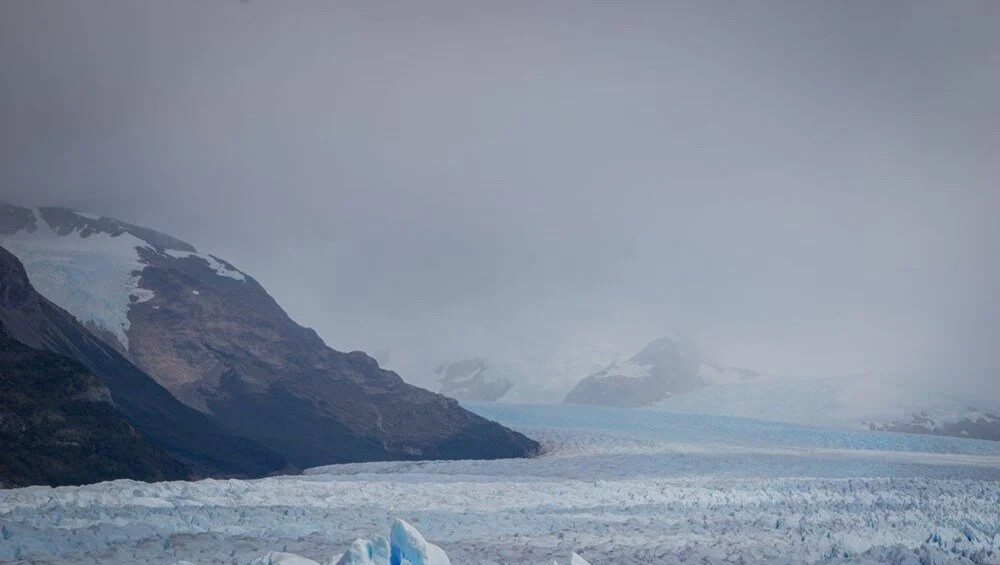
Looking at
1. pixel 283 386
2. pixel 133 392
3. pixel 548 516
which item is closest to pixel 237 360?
pixel 283 386

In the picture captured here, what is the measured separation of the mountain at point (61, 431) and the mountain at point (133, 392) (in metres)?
2.05

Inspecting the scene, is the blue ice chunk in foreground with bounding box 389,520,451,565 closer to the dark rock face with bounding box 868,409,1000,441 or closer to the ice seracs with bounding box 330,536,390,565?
the ice seracs with bounding box 330,536,390,565

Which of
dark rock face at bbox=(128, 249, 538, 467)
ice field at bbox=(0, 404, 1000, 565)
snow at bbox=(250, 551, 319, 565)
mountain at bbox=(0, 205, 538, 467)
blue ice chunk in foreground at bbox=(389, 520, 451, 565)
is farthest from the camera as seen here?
dark rock face at bbox=(128, 249, 538, 467)

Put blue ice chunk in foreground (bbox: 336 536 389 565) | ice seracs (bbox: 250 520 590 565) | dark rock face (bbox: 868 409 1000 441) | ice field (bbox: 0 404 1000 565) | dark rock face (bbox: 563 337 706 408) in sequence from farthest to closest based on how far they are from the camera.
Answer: dark rock face (bbox: 563 337 706 408) < dark rock face (bbox: 868 409 1000 441) < ice field (bbox: 0 404 1000 565) < ice seracs (bbox: 250 520 590 565) < blue ice chunk in foreground (bbox: 336 536 389 565)

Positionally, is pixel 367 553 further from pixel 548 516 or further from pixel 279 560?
pixel 548 516

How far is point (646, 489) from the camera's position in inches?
669

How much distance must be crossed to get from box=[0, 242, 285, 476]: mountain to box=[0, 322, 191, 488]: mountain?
2.05 metres

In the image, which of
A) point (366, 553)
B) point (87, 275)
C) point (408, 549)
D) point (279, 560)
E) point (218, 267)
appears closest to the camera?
point (279, 560)

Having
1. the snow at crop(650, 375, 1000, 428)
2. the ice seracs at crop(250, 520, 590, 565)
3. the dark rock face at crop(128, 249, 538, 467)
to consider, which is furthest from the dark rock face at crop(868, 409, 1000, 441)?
the ice seracs at crop(250, 520, 590, 565)

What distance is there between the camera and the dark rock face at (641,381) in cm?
7969

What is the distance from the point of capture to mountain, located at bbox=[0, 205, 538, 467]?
90.4 feet

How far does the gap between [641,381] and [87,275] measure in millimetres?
71034

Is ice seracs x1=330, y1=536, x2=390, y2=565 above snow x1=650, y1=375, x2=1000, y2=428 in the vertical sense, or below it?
below

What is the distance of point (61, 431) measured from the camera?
16.9 m
